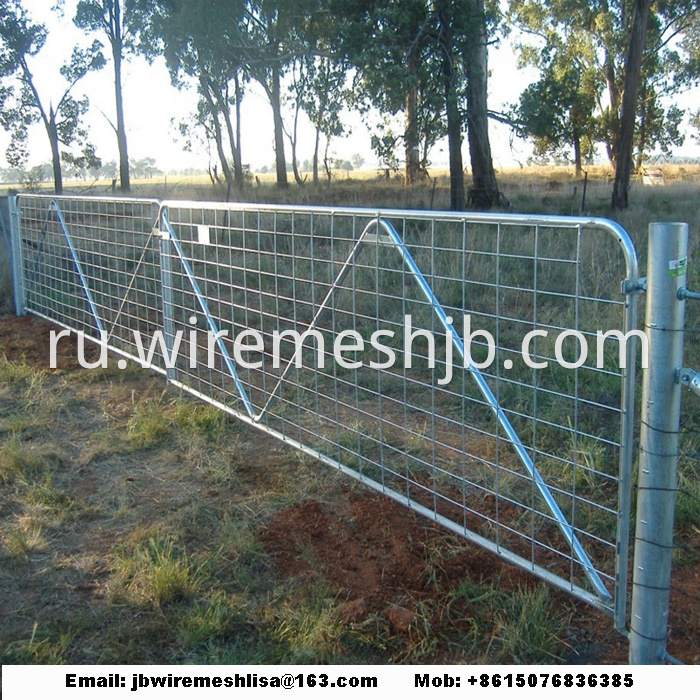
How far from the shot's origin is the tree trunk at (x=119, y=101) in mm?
38250

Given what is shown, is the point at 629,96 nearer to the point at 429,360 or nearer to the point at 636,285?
the point at 429,360

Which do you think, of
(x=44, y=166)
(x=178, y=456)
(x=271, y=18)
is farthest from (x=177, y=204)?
(x=44, y=166)

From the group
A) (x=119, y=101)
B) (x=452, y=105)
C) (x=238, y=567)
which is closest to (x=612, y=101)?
(x=452, y=105)

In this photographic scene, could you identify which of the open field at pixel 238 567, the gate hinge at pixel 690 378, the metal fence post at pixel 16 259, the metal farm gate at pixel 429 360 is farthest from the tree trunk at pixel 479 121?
the gate hinge at pixel 690 378

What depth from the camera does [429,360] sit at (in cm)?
357

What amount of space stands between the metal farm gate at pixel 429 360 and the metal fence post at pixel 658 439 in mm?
91

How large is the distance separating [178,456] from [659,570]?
300cm

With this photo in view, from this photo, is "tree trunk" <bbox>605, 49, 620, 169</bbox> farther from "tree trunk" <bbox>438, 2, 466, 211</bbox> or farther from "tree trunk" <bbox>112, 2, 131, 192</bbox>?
"tree trunk" <bbox>112, 2, 131, 192</bbox>

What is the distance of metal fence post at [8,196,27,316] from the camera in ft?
28.1

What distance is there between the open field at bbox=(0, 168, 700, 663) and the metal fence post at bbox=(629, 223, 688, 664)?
0.44 feet

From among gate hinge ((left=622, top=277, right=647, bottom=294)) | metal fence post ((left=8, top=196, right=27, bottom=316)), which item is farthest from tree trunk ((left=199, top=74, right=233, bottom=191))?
gate hinge ((left=622, top=277, right=647, bottom=294))

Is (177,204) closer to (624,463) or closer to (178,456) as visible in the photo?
(178,456)

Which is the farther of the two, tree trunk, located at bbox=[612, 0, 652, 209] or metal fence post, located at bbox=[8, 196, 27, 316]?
tree trunk, located at bbox=[612, 0, 652, 209]
